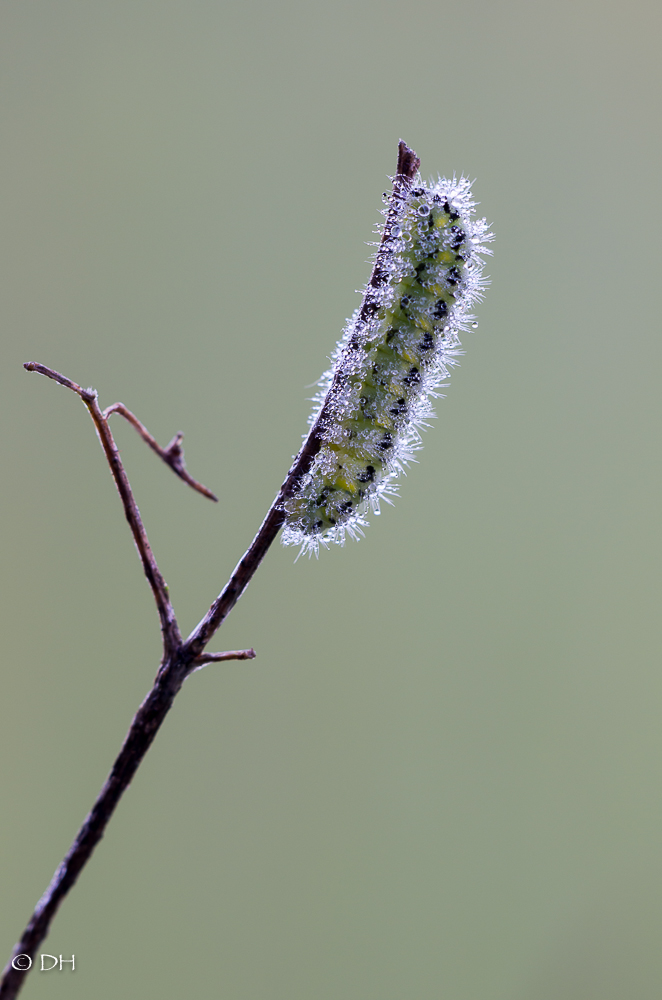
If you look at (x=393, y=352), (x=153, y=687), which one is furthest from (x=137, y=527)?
(x=393, y=352)

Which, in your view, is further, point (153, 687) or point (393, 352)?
point (393, 352)

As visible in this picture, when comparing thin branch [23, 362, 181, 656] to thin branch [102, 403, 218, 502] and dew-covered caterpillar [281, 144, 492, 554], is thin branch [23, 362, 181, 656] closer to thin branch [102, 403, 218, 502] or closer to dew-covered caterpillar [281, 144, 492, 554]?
thin branch [102, 403, 218, 502]

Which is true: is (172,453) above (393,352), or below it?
below

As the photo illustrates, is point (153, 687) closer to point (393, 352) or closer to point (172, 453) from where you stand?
point (172, 453)

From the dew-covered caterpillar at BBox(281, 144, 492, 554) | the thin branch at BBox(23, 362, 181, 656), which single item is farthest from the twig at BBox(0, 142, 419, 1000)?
the dew-covered caterpillar at BBox(281, 144, 492, 554)

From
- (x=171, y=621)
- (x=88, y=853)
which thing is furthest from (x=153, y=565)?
(x=88, y=853)

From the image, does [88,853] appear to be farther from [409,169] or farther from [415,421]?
[409,169]

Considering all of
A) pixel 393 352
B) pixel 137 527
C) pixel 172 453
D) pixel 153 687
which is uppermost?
pixel 393 352
